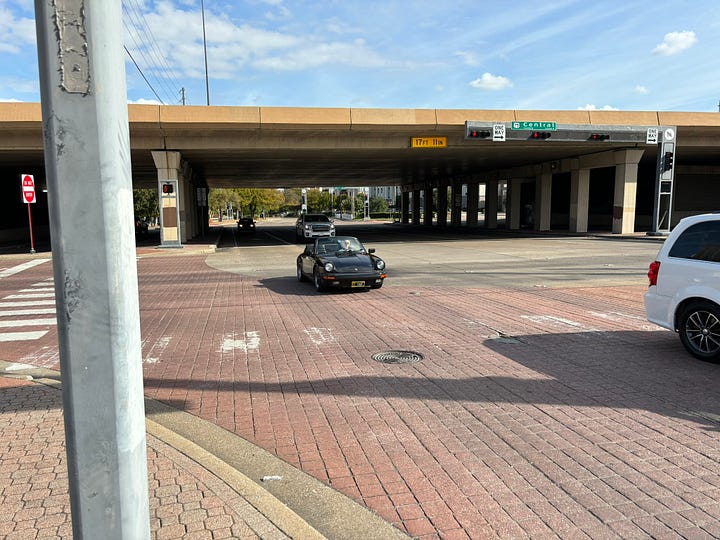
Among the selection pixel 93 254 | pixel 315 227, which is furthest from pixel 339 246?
pixel 315 227

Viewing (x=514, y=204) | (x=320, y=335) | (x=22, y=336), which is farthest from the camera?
(x=514, y=204)

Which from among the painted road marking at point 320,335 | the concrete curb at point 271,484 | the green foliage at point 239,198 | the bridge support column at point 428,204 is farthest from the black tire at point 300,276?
the green foliage at point 239,198

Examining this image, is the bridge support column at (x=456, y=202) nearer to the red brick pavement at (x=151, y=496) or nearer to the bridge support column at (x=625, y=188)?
the bridge support column at (x=625, y=188)

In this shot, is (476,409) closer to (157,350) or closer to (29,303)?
(157,350)

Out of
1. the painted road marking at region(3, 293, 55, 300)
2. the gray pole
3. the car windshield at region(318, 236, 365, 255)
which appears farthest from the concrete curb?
the painted road marking at region(3, 293, 55, 300)

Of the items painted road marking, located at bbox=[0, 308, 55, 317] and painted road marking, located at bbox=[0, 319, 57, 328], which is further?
painted road marking, located at bbox=[0, 308, 55, 317]

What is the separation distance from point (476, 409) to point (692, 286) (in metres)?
3.54

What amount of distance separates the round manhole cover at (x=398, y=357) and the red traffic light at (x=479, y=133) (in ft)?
78.1

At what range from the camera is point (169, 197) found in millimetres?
28484

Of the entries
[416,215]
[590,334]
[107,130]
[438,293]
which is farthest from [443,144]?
[416,215]

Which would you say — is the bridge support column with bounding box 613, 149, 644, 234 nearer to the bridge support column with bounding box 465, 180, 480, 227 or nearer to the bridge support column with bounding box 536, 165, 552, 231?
the bridge support column with bounding box 536, 165, 552, 231

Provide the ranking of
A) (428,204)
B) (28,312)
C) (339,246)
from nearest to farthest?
(28,312) < (339,246) < (428,204)

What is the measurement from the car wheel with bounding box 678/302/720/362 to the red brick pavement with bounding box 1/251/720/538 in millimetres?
177

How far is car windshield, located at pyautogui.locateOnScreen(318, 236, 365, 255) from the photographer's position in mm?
14014
